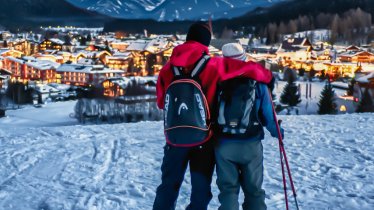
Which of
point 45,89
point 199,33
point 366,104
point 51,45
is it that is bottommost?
point 366,104

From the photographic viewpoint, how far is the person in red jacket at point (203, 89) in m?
2.28

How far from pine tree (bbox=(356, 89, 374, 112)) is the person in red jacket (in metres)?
21.6

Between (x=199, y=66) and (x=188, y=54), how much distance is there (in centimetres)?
8

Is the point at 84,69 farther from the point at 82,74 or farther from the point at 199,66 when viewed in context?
the point at 199,66

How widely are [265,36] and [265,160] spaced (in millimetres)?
67995

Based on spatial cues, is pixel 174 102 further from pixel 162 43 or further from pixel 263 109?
pixel 162 43

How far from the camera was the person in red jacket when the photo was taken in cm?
228

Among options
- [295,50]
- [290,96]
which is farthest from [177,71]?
[295,50]

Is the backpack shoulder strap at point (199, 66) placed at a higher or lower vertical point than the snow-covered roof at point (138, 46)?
lower

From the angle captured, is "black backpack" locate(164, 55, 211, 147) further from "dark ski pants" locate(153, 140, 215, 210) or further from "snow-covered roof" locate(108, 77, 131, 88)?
"snow-covered roof" locate(108, 77, 131, 88)

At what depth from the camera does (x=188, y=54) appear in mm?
2299

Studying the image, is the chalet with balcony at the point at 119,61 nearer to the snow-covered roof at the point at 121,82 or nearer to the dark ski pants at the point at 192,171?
the snow-covered roof at the point at 121,82

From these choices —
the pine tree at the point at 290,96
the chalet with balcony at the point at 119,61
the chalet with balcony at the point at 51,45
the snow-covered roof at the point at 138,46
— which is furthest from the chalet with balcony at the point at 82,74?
the chalet with balcony at the point at 51,45

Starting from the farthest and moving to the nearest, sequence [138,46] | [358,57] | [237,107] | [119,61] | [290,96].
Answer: [138,46], [119,61], [358,57], [290,96], [237,107]
